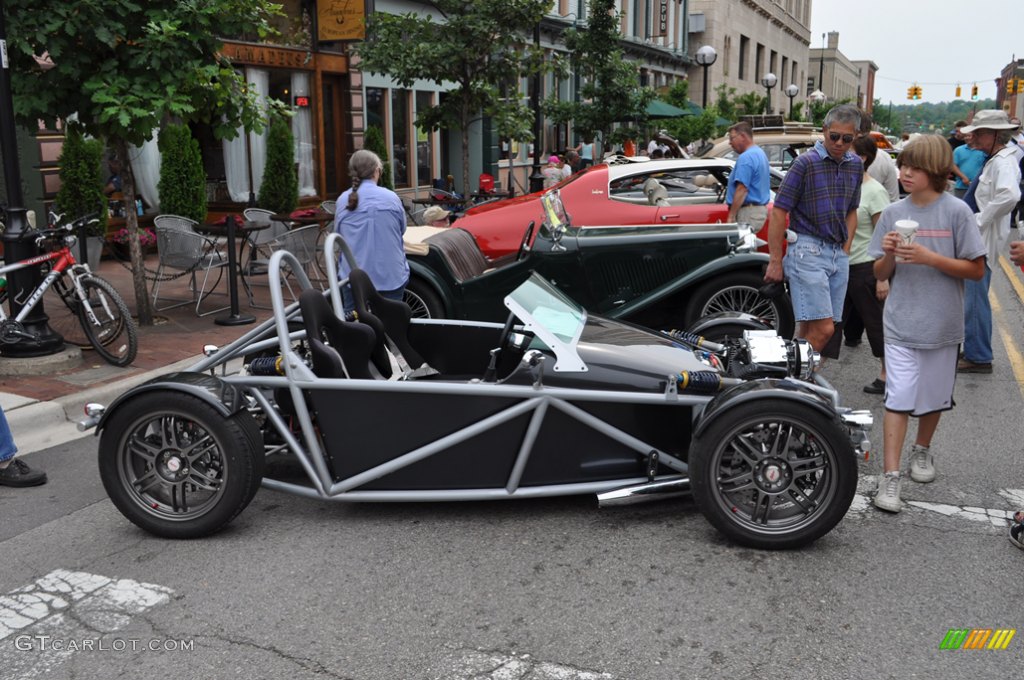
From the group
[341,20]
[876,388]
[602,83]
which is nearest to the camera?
[876,388]

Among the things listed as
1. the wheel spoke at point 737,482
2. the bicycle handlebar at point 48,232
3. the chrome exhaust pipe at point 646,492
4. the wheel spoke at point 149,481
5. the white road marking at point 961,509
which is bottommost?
the white road marking at point 961,509

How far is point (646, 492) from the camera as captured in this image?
14.3 ft

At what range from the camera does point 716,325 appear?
19.7 ft

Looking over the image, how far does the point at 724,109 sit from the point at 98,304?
28.9 meters

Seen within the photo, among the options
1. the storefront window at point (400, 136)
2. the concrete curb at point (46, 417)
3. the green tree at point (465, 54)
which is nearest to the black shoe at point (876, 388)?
the concrete curb at point (46, 417)

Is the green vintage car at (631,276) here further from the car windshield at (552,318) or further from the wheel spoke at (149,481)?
the wheel spoke at (149,481)

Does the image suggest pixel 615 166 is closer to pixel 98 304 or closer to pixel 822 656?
pixel 98 304

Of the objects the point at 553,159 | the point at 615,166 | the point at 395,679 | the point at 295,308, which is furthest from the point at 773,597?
the point at 553,159

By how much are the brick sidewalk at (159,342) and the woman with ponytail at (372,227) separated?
2.09m

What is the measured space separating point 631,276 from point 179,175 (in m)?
8.90

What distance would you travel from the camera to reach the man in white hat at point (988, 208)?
7.09m

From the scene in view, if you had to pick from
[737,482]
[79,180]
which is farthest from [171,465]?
[79,180]

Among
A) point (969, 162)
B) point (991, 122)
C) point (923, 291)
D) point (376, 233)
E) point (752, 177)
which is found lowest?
point (923, 291)

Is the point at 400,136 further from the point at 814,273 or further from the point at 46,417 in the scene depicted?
the point at 814,273
